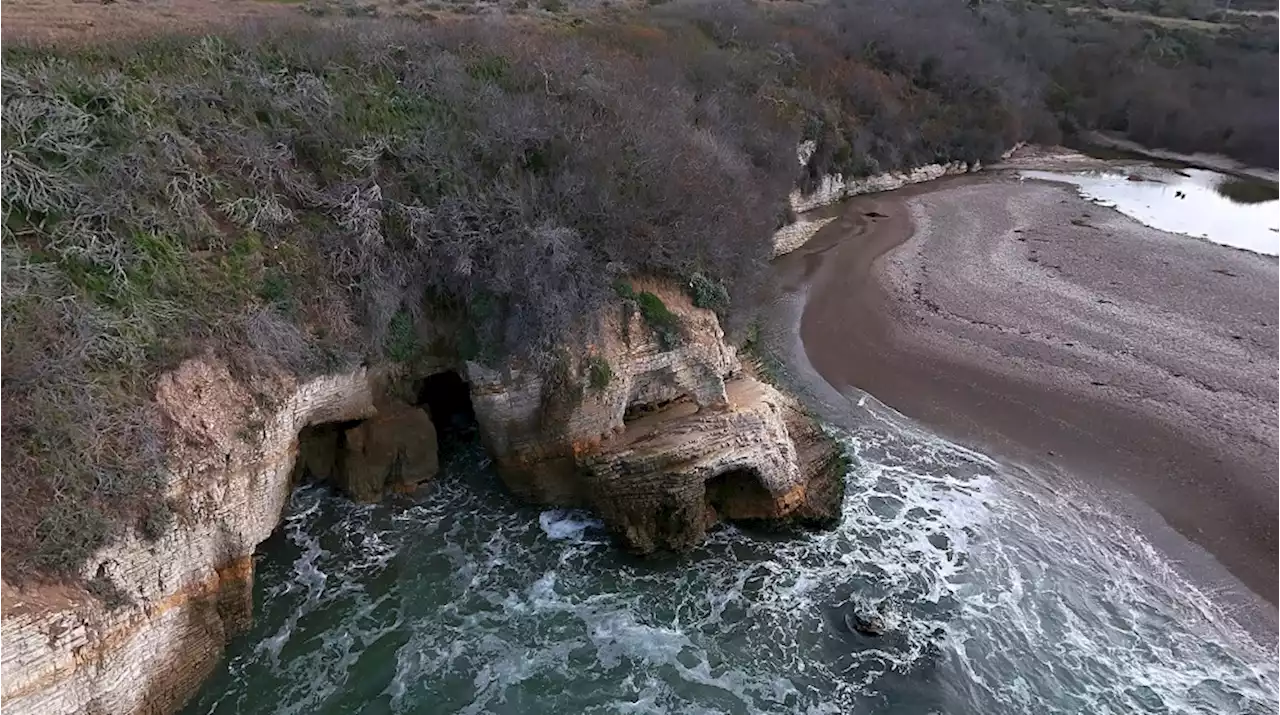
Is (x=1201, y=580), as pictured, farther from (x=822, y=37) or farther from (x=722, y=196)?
(x=822, y=37)

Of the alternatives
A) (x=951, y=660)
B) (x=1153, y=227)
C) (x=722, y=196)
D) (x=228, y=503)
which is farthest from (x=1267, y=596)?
(x=1153, y=227)

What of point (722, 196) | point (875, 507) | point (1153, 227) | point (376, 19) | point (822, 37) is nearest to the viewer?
point (875, 507)

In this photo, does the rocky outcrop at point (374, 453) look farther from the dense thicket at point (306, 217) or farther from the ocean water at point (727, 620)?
the dense thicket at point (306, 217)

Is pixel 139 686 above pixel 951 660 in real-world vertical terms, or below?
above

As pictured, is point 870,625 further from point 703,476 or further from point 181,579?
point 181,579

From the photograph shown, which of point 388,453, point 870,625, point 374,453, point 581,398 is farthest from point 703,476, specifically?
point 374,453

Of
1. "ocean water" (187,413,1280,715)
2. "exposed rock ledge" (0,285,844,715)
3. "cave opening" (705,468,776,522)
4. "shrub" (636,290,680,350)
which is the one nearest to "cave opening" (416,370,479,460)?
"ocean water" (187,413,1280,715)

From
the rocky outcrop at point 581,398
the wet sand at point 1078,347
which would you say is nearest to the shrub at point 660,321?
the rocky outcrop at point 581,398

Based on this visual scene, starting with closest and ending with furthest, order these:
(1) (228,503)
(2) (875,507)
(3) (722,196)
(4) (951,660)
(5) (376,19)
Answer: (1) (228,503)
(4) (951,660)
(2) (875,507)
(3) (722,196)
(5) (376,19)
